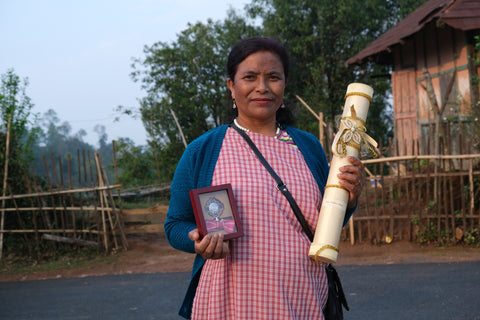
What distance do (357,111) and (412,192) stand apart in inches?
286

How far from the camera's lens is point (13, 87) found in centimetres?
1162

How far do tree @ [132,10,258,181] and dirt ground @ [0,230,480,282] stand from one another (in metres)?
9.37

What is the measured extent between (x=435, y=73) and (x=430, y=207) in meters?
4.51

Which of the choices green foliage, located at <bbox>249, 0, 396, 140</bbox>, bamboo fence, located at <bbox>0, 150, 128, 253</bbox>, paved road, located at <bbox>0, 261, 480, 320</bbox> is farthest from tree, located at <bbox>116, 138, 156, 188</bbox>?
paved road, located at <bbox>0, 261, 480, 320</bbox>

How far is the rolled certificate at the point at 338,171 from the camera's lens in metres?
1.73

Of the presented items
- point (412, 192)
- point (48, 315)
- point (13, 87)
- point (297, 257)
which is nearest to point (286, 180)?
point (297, 257)

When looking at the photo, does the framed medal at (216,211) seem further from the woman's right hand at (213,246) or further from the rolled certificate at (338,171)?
the rolled certificate at (338,171)

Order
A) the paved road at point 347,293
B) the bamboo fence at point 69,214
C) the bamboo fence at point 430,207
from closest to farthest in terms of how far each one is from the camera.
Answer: the paved road at point 347,293
the bamboo fence at point 430,207
the bamboo fence at point 69,214

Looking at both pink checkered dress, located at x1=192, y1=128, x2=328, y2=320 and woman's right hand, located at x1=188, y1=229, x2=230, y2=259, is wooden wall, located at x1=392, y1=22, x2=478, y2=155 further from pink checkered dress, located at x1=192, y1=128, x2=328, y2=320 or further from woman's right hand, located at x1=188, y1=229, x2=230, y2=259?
woman's right hand, located at x1=188, y1=229, x2=230, y2=259

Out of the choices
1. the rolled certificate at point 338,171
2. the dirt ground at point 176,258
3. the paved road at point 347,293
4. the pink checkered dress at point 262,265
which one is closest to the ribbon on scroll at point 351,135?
the rolled certificate at point 338,171

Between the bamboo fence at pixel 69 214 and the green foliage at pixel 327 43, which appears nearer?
the bamboo fence at pixel 69 214

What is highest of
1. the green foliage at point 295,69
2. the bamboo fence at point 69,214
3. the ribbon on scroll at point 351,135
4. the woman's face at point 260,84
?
the green foliage at point 295,69

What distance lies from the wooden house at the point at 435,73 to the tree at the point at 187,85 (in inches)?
299

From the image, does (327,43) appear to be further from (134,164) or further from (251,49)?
(251,49)
